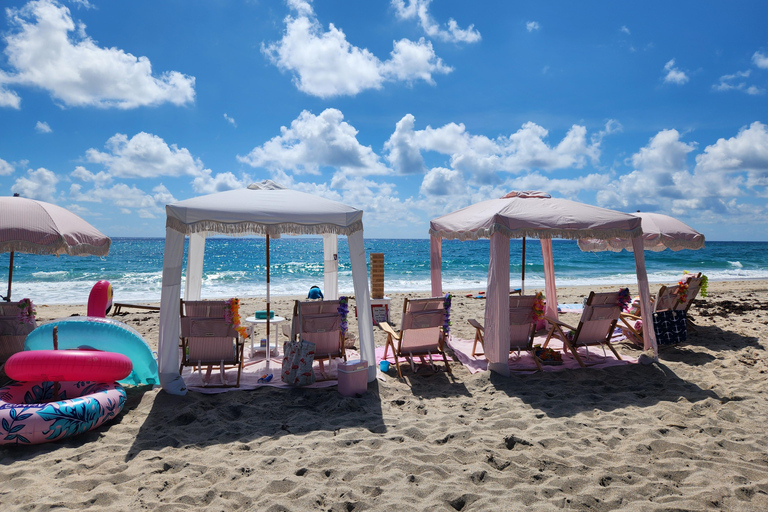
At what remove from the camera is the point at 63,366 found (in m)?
3.93

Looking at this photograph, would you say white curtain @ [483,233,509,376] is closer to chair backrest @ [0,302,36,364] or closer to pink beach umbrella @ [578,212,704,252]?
pink beach umbrella @ [578,212,704,252]

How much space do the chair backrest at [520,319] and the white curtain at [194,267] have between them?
473 cm

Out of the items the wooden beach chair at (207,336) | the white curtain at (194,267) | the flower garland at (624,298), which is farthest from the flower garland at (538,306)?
the white curtain at (194,267)

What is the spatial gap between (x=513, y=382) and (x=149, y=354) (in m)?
4.21

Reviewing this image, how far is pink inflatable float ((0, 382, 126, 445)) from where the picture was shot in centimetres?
341

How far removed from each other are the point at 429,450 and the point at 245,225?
2.98 m

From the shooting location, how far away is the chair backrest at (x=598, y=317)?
18.1ft

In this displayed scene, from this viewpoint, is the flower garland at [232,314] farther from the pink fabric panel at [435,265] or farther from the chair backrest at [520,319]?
the pink fabric panel at [435,265]

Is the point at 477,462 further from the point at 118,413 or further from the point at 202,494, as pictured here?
the point at 118,413

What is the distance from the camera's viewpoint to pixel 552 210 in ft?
17.9

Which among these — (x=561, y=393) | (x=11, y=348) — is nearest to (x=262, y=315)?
(x=11, y=348)

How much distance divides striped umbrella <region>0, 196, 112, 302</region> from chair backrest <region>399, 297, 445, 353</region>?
4.25 m

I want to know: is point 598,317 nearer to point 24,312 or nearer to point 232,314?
point 232,314

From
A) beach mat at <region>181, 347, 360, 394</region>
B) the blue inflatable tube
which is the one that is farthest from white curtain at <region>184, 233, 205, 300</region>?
the blue inflatable tube
